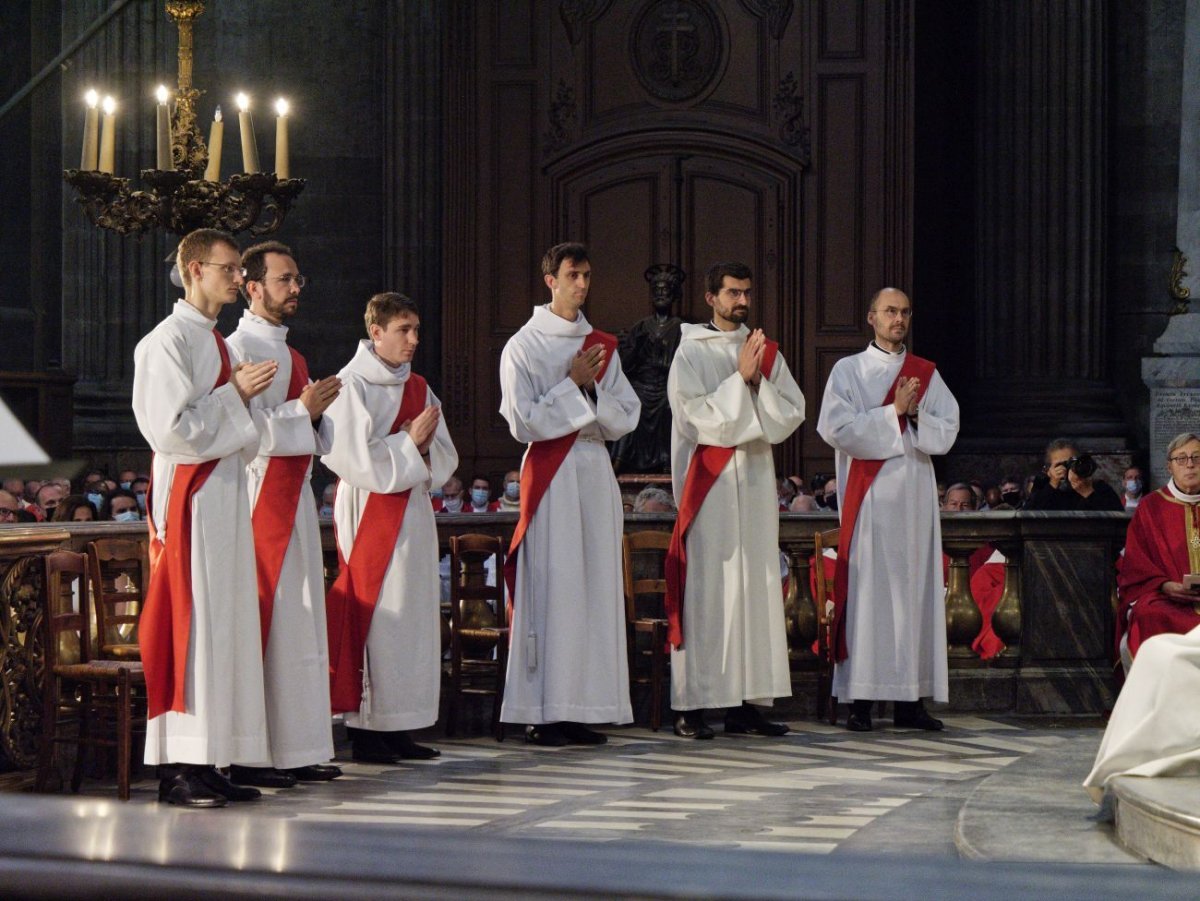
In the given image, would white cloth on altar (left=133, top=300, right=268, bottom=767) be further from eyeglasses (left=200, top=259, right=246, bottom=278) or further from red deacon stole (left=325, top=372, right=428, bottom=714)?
red deacon stole (left=325, top=372, right=428, bottom=714)

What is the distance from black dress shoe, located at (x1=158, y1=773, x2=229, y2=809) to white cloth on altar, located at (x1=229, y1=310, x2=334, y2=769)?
0.40 metres

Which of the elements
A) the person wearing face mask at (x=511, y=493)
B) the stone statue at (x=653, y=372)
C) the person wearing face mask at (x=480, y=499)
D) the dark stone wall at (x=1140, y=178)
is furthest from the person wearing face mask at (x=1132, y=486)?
the person wearing face mask at (x=480, y=499)

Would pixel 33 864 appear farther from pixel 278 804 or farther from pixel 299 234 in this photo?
pixel 299 234

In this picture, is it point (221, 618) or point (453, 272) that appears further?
point (453, 272)

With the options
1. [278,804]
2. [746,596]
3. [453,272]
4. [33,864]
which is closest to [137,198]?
[746,596]

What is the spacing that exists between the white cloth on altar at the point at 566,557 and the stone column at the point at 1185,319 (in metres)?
7.51

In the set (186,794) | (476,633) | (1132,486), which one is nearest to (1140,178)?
(1132,486)

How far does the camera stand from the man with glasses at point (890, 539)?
7805mm

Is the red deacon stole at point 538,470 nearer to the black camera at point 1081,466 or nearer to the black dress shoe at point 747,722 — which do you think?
the black dress shoe at point 747,722

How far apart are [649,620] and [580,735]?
69 centimetres

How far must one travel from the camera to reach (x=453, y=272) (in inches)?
621

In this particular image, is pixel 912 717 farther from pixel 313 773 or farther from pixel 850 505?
pixel 313 773

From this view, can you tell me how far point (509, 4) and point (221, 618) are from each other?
1059 cm

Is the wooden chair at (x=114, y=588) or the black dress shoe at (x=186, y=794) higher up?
the wooden chair at (x=114, y=588)
